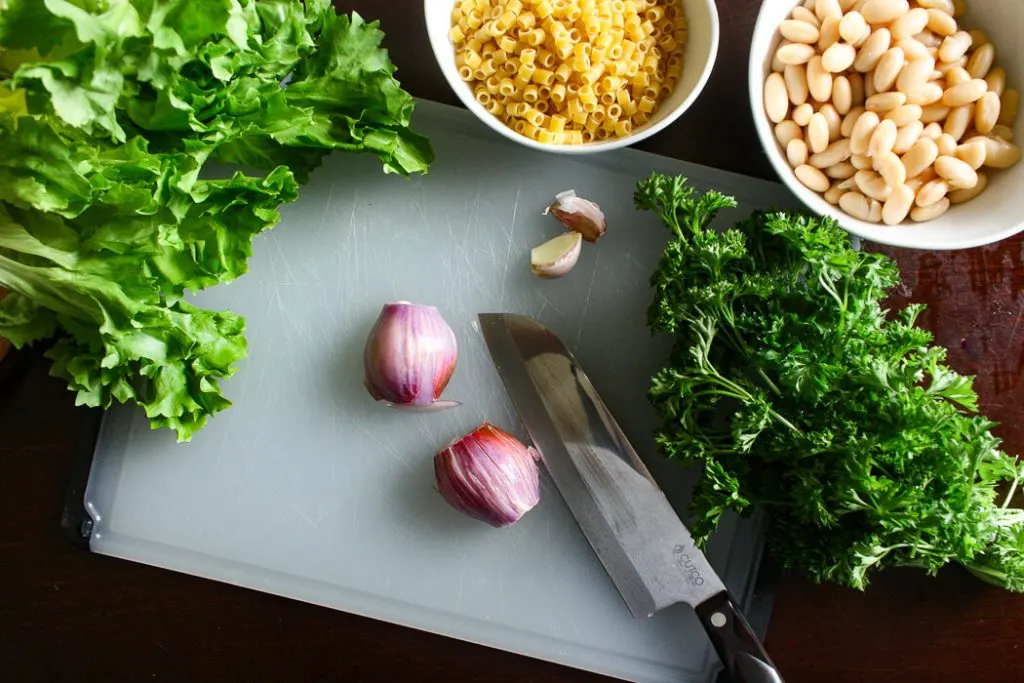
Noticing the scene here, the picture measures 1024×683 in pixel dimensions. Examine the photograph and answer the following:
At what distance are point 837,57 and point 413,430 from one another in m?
0.75

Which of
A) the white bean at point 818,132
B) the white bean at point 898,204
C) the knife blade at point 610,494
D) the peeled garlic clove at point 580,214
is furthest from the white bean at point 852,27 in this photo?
the knife blade at point 610,494

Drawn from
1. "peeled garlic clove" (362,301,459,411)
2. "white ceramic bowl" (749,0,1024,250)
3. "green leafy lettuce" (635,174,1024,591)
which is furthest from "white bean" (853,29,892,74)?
"peeled garlic clove" (362,301,459,411)

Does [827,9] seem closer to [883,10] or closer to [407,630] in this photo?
[883,10]

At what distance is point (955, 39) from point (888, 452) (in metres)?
0.55

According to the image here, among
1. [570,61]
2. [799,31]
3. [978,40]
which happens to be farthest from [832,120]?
[570,61]

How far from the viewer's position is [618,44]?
1.08 m

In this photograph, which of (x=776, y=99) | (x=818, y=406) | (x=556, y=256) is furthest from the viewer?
(x=556, y=256)

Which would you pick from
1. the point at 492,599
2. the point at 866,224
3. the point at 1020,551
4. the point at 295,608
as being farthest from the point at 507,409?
the point at 1020,551

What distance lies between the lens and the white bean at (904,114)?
3.37 feet

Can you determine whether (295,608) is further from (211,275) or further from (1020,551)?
(1020,551)

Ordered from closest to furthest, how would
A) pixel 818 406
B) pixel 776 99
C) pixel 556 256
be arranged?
1. pixel 818 406
2. pixel 776 99
3. pixel 556 256

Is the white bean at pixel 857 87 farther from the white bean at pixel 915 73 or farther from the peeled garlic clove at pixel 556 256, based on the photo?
the peeled garlic clove at pixel 556 256

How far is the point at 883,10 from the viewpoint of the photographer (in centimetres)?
104

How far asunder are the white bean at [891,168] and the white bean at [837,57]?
0.43ft
